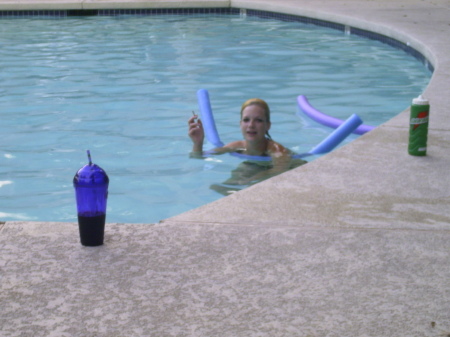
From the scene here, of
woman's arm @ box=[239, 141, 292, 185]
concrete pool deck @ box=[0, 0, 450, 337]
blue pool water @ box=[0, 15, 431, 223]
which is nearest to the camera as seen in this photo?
concrete pool deck @ box=[0, 0, 450, 337]

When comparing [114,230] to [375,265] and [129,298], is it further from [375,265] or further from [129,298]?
[375,265]

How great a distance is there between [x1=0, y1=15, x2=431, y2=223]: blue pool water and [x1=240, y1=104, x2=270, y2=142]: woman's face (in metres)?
0.37

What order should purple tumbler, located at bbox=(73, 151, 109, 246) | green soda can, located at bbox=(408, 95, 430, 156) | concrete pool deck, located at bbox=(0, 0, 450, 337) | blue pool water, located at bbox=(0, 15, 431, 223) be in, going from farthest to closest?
1. blue pool water, located at bbox=(0, 15, 431, 223)
2. green soda can, located at bbox=(408, 95, 430, 156)
3. purple tumbler, located at bbox=(73, 151, 109, 246)
4. concrete pool deck, located at bbox=(0, 0, 450, 337)

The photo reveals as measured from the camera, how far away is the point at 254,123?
571 cm

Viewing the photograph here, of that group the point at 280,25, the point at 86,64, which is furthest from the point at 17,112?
the point at 280,25

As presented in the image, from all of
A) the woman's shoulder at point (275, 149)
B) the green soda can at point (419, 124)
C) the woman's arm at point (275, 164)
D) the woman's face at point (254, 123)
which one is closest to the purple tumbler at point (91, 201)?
the green soda can at point (419, 124)

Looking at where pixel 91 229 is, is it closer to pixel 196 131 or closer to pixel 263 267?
pixel 263 267

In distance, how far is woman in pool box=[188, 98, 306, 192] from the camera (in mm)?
5625

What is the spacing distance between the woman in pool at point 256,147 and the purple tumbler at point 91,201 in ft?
8.12

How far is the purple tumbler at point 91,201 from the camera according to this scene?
3.05m

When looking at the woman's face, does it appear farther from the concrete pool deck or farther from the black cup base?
the black cup base

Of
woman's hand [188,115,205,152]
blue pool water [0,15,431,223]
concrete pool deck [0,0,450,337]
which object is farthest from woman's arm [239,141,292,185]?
concrete pool deck [0,0,450,337]

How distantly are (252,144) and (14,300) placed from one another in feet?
10.9

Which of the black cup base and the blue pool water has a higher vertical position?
the black cup base
